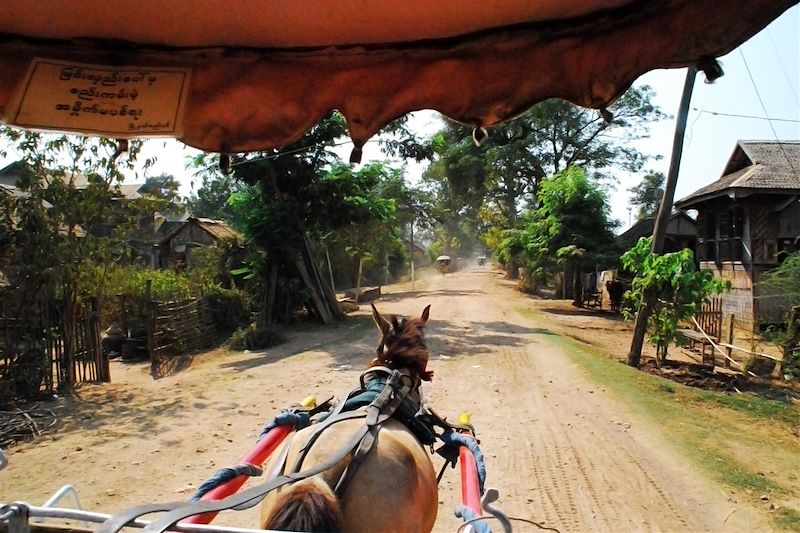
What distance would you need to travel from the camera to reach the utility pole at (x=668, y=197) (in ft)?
33.8

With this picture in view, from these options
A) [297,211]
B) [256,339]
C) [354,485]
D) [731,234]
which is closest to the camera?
[354,485]

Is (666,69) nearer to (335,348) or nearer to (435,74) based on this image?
(435,74)

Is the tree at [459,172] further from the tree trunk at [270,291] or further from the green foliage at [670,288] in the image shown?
the green foliage at [670,288]

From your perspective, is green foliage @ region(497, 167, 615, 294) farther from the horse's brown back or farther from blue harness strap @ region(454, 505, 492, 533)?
blue harness strap @ region(454, 505, 492, 533)

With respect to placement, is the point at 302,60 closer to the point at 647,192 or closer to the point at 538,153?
the point at 538,153

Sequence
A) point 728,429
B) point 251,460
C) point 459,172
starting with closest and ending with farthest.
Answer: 1. point 251,460
2. point 728,429
3. point 459,172

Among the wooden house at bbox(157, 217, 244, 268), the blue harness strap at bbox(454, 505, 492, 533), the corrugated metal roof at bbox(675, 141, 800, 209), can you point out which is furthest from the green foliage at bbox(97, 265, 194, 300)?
the corrugated metal roof at bbox(675, 141, 800, 209)

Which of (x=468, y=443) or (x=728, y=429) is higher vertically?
(x=468, y=443)

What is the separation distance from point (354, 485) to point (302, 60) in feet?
5.82

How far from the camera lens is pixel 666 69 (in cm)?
174

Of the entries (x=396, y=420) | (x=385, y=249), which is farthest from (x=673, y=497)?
(x=385, y=249)

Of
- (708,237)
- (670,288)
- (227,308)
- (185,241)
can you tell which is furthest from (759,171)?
(185,241)

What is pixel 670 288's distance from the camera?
10.4 meters

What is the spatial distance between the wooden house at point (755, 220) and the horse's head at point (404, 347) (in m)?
14.3
